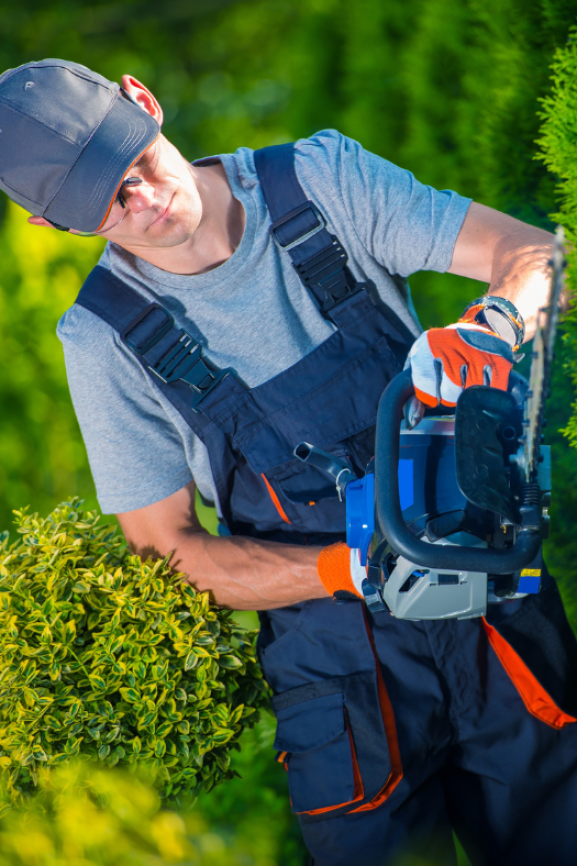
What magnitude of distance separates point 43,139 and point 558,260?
95 cm

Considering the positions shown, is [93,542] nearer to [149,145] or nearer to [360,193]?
[149,145]

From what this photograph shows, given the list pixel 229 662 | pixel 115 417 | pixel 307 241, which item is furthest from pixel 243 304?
pixel 229 662

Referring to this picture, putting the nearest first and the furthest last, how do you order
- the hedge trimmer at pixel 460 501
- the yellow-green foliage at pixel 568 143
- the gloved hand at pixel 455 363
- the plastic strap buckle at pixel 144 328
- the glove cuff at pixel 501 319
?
1. the hedge trimmer at pixel 460 501
2. the gloved hand at pixel 455 363
3. the glove cuff at pixel 501 319
4. the yellow-green foliage at pixel 568 143
5. the plastic strap buckle at pixel 144 328

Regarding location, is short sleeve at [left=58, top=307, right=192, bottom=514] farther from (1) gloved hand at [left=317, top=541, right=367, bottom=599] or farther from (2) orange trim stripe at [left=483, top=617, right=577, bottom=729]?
(2) orange trim stripe at [left=483, top=617, right=577, bottom=729]

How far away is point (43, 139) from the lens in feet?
3.95

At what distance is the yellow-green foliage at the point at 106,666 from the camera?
1306 millimetres

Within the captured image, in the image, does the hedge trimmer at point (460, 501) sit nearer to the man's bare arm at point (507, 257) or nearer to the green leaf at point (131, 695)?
the man's bare arm at point (507, 257)

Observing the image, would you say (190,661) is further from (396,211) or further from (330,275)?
(396,211)

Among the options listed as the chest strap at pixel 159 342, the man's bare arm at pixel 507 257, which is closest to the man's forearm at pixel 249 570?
the chest strap at pixel 159 342

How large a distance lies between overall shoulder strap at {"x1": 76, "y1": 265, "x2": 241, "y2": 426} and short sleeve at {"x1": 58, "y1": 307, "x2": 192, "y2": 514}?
39 mm

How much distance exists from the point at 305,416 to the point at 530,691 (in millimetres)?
728

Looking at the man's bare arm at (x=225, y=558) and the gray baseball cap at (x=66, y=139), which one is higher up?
the gray baseball cap at (x=66, y=139)

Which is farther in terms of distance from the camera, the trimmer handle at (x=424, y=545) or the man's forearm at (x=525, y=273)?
the man's forearm at (x=525, y=273)

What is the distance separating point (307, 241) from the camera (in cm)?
142
